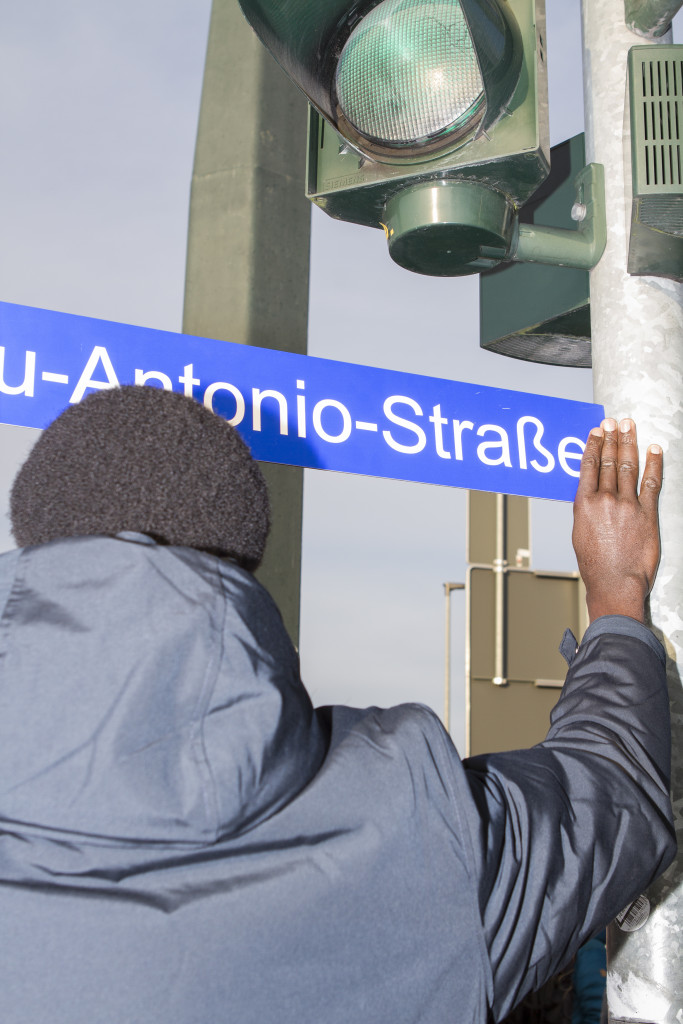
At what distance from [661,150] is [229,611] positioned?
1468 mm

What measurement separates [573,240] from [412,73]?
0.53 metres

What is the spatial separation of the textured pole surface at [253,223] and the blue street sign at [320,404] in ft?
4.60

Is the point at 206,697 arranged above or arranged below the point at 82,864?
above

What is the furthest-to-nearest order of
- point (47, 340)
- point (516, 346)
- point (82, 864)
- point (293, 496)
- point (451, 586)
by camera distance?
point (451, 586) → point (293, 496) → point (516, 346) → point (47, 340) → point (82, 864)

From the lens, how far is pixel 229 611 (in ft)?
3.27

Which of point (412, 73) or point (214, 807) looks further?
point (412, 73)

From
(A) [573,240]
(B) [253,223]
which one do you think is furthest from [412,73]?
(B) [253,223]

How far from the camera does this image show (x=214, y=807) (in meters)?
0.92

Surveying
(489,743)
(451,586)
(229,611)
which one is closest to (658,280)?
(229,611)

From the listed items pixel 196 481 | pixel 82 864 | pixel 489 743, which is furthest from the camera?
pixel 489 743

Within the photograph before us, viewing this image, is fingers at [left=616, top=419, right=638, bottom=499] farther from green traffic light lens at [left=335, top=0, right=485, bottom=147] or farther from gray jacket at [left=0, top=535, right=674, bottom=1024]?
gray jacket at [left=0, top=535, right=674, bottom=1024]

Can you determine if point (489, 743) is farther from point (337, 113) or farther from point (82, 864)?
point (82, 864)

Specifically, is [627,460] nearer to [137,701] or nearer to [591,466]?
[591,466]

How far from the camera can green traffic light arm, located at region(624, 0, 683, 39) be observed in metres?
2.05
